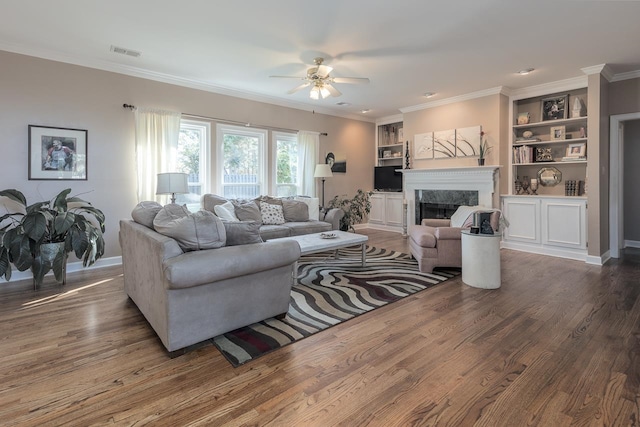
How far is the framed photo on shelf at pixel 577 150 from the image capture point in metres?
5.00

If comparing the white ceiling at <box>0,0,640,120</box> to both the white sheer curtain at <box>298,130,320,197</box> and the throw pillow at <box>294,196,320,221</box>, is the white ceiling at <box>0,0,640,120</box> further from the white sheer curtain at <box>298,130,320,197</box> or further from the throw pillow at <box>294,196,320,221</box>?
the throw pillow at <box>294,196,320,221</box>

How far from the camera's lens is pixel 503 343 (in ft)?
7.62

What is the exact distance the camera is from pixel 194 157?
17.6 feet

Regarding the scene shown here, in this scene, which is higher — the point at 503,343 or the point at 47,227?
the point at 47,227

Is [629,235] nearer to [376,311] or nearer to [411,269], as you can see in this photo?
[411,269]

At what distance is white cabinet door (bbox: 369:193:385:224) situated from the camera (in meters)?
7.79

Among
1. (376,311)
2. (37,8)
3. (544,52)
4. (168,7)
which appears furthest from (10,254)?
(544,52)

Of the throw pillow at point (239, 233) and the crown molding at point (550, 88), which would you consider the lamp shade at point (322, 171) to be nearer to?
the crown molding at point (550, 88)

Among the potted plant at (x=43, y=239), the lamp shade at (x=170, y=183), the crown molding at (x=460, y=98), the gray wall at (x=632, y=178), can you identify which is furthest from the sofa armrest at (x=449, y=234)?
the potted plant at (x=43, y=239)

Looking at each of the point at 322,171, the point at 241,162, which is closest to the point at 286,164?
the point at 322,171

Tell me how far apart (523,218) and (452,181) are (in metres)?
1.32

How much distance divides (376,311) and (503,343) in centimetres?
100

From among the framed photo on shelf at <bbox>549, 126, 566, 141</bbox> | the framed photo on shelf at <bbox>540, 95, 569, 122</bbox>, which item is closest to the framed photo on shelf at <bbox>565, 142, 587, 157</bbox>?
the framed photo on shelf at <bbox>549, 126, 566, 141</bbox>

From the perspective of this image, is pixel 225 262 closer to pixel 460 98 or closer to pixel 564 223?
pixel 564 223
